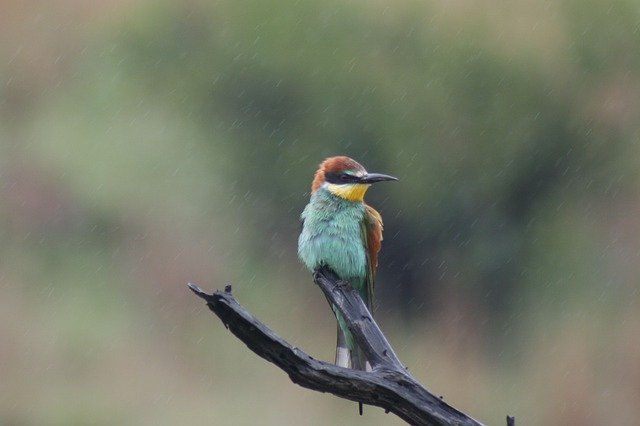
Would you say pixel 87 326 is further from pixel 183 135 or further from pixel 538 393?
pixel 538 393

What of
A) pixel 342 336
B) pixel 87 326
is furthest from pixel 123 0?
pixel 342 336

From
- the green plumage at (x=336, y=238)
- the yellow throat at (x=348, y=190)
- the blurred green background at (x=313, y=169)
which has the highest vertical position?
the blurred green background at (x=313, y=169)

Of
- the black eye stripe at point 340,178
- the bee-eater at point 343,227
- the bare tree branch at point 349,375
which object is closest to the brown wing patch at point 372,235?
the bee-eater at point 343,227

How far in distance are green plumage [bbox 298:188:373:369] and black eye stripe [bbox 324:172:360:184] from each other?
0.04m

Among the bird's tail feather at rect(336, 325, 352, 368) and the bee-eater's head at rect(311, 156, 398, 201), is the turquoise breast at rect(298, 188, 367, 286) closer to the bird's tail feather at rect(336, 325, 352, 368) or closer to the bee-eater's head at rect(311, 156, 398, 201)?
the bee-eater's head at rect(311, 156, 398, 201)

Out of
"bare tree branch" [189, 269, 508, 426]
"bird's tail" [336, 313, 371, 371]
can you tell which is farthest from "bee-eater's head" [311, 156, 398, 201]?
"bare tree branch" [189, 269, 508, 426]

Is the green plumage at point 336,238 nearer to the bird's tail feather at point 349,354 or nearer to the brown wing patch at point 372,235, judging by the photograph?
the brown wing patch at point 372,235

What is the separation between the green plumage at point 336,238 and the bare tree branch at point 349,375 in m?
0.60

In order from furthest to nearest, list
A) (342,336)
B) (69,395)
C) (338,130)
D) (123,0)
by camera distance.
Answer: (123,0) → (338,130) → (69,395) → (342,336)

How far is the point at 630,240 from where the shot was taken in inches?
198

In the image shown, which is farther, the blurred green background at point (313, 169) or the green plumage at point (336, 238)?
the blurred green background at point (313, 169)

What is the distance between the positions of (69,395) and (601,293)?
2673 mm

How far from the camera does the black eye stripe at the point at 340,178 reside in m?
2.46

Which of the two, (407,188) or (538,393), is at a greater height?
(407,188)
